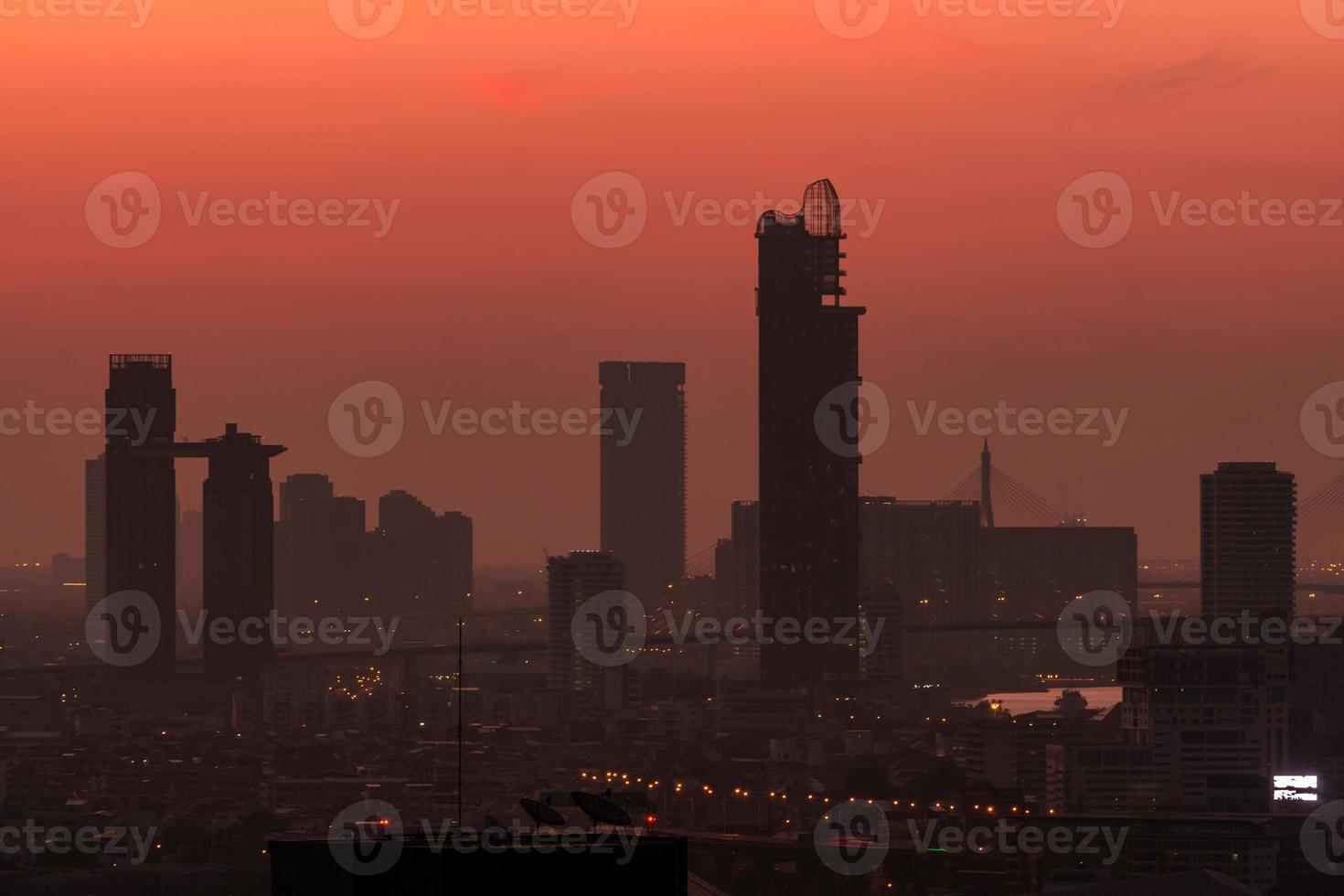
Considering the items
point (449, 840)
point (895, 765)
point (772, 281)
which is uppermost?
point (772, 281)

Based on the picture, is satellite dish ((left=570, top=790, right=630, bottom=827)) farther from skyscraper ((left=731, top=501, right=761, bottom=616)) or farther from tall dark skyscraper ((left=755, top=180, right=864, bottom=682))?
skyscraper ((left=731, top=501, right=761, bottom=616))

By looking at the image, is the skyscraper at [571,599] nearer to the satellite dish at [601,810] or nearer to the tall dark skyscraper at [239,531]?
the tall dark skyscraper at [239,531]

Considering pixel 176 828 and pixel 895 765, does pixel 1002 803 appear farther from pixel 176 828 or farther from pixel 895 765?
pixel 176 828

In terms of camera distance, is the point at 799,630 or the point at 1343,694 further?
the point at 799,630

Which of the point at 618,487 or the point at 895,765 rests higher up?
the point at 618,487

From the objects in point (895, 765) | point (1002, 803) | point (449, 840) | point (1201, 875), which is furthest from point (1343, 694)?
point (449, 840)

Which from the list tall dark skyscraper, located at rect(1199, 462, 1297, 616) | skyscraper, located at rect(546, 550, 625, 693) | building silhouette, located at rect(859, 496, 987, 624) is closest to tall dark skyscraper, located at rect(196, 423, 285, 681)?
skyscraper, located at rect(546, 550, 625, 693)

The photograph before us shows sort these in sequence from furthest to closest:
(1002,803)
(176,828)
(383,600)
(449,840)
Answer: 1. (383,600)
2. (1002,803)
3. (176,828)
4. (449,840)

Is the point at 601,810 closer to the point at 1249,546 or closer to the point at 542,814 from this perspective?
the point at 542,814
